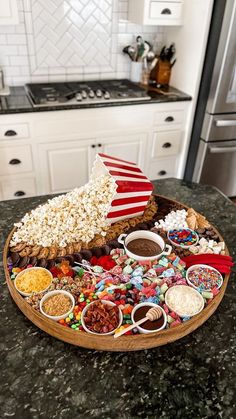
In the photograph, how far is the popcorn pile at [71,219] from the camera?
123cm

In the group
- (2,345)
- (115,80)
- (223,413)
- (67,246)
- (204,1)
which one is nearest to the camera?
(223,413)

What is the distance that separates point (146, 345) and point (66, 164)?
6.78 feet

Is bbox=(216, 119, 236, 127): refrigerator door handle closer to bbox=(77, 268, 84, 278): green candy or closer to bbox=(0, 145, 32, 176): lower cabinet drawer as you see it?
bbox=(0, 145, 32, 176): lower cabinet drawer

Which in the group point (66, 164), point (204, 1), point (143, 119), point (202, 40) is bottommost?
point (66, 164)

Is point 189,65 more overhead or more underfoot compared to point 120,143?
more overhead

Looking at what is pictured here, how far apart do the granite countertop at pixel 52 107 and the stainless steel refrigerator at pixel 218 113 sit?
235 mm

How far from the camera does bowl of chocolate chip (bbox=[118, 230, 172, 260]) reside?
1209 mm

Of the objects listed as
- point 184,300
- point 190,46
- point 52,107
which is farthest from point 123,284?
point 190,46

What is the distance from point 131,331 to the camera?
948 millimetres

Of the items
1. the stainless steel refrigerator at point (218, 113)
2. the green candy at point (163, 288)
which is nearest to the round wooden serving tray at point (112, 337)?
the green candy at point (163, 288)

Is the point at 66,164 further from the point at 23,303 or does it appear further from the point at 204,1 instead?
the point at 23,303

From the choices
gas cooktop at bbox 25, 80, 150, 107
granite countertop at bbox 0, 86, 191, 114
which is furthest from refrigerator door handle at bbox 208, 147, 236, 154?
gas cooktop at bbox 25, 80, 150, 107

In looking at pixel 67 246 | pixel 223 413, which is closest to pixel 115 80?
pixel 67 246

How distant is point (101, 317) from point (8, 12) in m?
2.24
